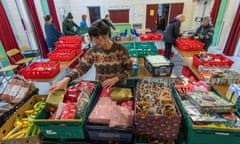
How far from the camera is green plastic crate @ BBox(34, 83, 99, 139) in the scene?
954 mm

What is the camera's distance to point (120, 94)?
1.20m

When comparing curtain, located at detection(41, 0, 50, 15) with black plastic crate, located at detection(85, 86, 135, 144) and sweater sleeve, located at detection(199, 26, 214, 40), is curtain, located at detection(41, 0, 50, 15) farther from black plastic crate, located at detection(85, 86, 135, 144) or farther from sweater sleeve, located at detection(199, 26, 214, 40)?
black plastic crate, located at detection(85, 86, 135, 144)

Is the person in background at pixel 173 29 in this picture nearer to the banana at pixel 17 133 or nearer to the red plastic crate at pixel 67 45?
the red plastic crate at pixel 67 45

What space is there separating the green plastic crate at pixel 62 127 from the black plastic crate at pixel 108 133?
0.06m

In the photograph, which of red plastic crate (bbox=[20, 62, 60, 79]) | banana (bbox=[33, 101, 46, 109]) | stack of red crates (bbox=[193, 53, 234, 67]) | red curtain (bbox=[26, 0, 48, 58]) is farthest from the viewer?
red curtain (bbox=[26, 0, 48, 58])

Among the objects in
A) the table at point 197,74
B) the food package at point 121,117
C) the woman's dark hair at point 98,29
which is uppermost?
the woman's dark hair at point 98,29

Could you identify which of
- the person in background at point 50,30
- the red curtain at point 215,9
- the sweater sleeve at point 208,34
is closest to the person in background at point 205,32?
the sweater sleeve at point 208,34

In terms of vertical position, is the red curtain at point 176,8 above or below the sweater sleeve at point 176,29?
above

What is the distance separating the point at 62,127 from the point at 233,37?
5.96 meters

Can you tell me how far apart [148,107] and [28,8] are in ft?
17.5

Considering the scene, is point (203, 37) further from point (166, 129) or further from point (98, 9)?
point (98, 9)

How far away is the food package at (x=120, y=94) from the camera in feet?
3.82

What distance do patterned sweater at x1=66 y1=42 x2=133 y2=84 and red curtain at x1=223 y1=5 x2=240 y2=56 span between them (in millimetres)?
5147

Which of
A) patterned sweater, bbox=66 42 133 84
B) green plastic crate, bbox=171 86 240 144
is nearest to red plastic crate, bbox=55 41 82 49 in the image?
patterned sweater, bbox=66 42 133 84
